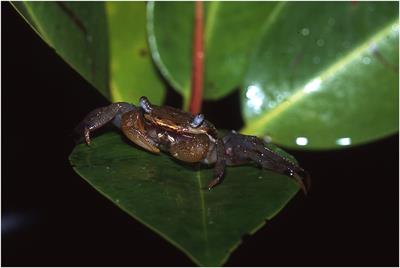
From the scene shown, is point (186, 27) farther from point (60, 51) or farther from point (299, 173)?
point (299, 173)

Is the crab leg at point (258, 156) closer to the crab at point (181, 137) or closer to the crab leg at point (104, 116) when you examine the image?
the crab at point (181, 137)

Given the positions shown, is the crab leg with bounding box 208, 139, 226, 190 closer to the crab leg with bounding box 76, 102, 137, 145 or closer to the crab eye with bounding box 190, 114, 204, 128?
the crab eye with bounding box 190, 114, 204, 128

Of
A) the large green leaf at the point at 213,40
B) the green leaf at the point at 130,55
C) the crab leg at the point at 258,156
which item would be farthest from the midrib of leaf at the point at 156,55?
the crab leg at the point at 258,156

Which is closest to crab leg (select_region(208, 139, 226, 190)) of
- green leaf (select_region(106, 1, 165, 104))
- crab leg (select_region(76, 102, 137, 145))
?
crab leg (select_region(76, 102, 137, 145))

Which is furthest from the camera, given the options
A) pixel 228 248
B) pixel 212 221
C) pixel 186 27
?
pixel 186 27

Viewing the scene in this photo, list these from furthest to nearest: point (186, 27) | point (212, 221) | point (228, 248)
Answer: point (186, 27) < point (212, 221) < point (228, 248)

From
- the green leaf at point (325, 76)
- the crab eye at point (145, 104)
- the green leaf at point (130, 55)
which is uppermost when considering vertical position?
the green leaf at point (325, 76)

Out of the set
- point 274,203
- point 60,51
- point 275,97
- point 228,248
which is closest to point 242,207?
point 274,203
